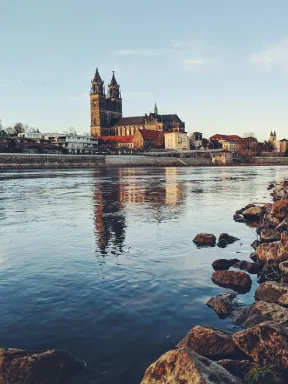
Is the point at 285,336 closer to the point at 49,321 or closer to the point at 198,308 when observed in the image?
the point at 198,308

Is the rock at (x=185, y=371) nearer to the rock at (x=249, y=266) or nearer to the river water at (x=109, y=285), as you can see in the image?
the river water at (x=109, y=285)

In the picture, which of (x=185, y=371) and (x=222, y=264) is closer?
(x=185, y=371)

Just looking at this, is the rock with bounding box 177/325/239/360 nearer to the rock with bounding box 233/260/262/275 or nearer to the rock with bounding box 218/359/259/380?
the rock with bounding box 218/359/259/380

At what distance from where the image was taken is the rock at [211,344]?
7.72 meters

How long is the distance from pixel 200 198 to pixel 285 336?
31.8m

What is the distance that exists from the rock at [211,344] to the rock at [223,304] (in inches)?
82.3

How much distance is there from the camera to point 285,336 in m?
7.41

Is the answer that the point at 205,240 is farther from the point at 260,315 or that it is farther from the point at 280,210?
the point at 260,315

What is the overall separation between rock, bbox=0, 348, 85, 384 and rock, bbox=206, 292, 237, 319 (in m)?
4.33

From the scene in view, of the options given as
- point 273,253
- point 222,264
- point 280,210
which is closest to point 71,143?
point 280,210

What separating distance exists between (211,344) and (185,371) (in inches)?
82.1

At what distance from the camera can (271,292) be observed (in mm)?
10859

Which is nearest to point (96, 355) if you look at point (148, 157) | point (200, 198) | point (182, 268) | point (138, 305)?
point (138, 305)

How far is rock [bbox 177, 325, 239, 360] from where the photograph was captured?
7.72 metres
